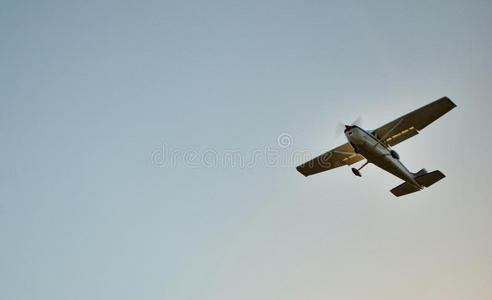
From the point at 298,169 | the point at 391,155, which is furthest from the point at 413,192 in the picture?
the point at 298,169

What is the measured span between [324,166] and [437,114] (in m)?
7.44

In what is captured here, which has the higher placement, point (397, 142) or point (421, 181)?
point (397, 142)

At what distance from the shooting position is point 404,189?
2302 cm

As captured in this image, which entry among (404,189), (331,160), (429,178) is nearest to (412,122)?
(429,178)

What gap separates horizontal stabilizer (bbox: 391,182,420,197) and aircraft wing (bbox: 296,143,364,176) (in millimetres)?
2923

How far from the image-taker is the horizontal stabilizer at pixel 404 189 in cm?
2247

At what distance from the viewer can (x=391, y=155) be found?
68.7 ft

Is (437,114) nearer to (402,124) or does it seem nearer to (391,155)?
(402,124)

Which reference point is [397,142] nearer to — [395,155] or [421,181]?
[395,155]

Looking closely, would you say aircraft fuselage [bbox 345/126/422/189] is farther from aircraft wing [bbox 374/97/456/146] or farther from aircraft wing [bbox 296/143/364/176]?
aircraft wing [bbox 296/143/364/176]

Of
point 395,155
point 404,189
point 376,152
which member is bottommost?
point 404,189

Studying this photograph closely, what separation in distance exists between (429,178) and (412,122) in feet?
11.8

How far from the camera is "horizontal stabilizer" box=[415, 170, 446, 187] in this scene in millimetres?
21297

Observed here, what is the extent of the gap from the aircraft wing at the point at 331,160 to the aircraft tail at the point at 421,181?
3.09 metres
